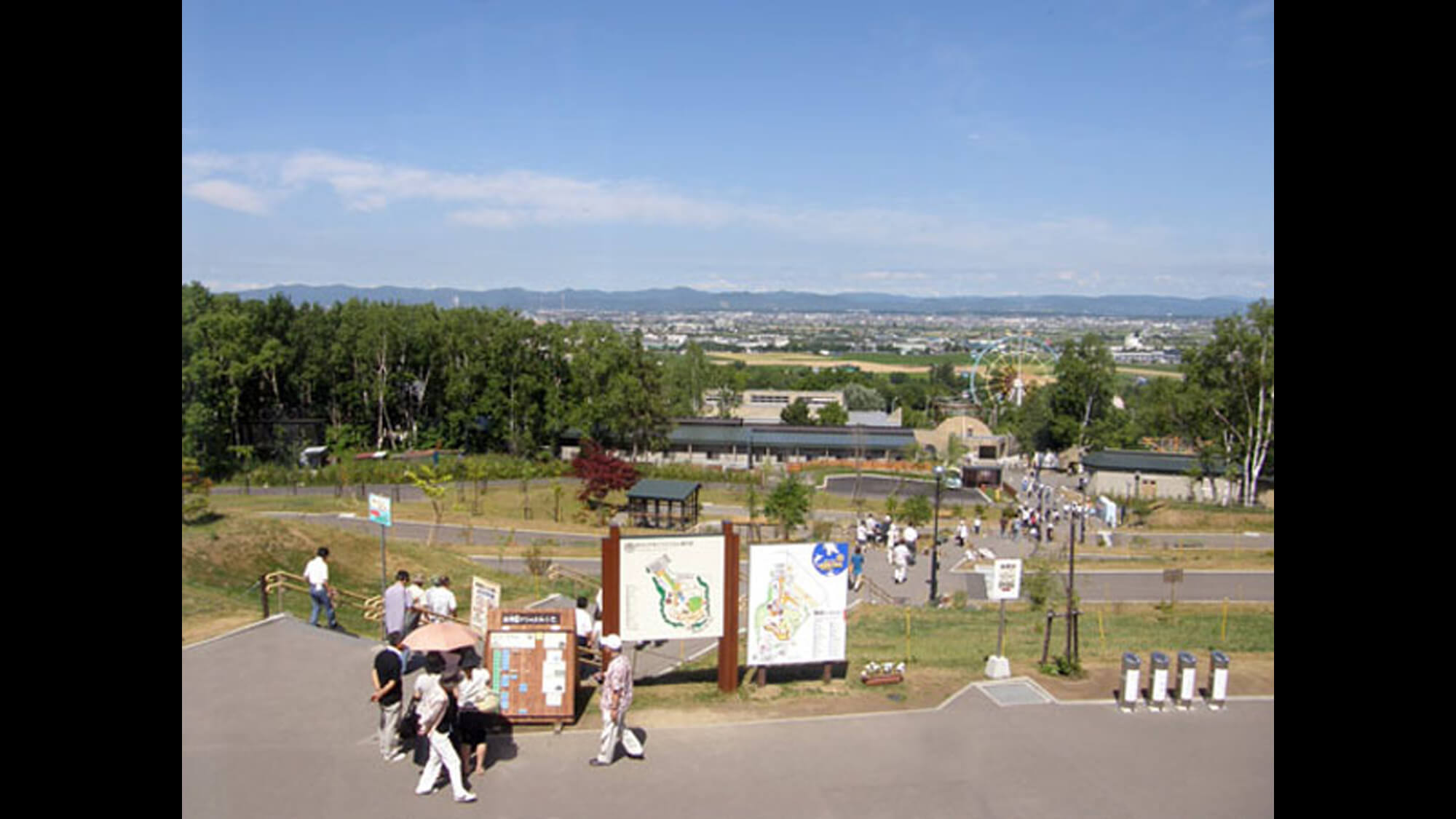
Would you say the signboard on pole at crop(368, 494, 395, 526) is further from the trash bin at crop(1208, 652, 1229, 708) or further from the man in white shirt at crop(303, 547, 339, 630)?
the trash bin at crop(1208, 652, 1229, 708)

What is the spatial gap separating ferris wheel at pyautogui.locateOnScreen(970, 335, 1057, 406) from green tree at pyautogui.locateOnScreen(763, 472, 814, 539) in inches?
2007

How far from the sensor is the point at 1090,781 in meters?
7.62

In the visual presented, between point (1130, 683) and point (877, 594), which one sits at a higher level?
point (1130, 683)

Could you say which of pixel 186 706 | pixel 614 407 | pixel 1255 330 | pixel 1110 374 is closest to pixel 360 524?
pixel 186 706

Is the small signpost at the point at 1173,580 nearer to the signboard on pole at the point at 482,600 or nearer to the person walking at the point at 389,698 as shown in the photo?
the signboard on pole at the point at 482,600

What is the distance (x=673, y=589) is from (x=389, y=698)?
2956mm

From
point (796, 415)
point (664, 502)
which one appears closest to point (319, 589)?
point (664, 502)

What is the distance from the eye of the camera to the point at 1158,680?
9.33m

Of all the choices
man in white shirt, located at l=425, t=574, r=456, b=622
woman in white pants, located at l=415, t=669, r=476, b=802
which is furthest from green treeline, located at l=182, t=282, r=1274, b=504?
woman in white pants, located at l=415, t=669, r=476, b=802

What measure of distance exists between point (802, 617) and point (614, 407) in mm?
35680

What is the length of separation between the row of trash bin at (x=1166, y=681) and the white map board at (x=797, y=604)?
2.75 m

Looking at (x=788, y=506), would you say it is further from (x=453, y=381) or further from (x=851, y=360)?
(x=851, y=360)

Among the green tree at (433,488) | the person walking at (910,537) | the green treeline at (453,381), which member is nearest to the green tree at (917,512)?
the person walking at (910,537)
